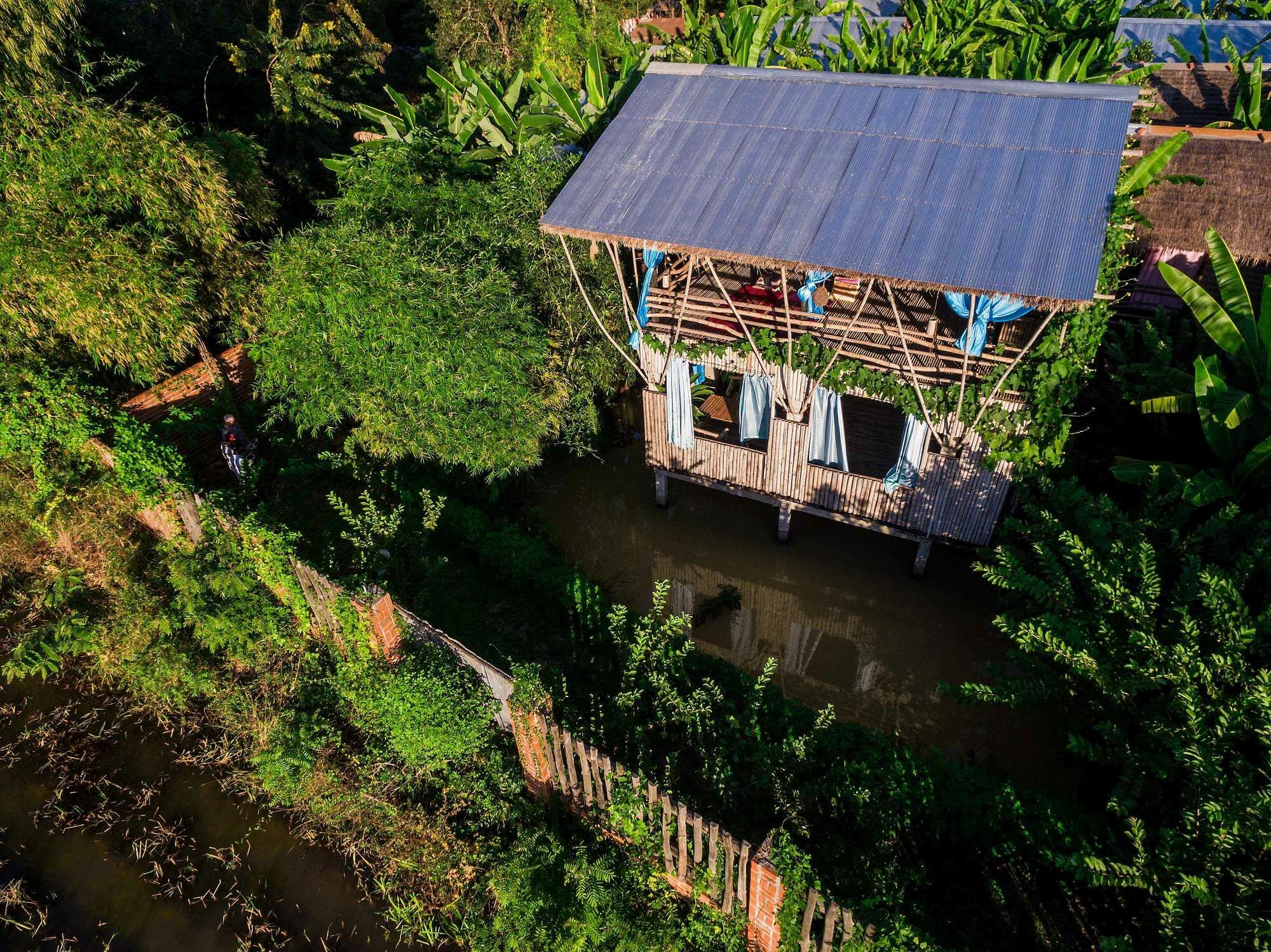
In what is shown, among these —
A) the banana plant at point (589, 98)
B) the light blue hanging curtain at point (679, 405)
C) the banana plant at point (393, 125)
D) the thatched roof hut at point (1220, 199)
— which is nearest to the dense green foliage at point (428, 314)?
the banana plant at point (393, 125)

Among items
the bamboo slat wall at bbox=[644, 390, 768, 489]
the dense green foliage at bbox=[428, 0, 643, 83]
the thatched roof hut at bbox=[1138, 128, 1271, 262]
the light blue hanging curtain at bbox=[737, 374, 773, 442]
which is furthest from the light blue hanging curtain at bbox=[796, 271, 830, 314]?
the dense green foliage at bbox=[428, 0, 643, 83]

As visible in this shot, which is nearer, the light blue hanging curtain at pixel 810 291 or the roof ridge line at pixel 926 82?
the roof ridge line at pixel 926 82

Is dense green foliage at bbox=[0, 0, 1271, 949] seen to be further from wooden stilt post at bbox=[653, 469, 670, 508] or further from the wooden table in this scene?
the wooden table

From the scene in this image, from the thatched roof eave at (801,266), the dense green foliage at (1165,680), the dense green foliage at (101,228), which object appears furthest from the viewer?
the dense green foliage at (101,228)

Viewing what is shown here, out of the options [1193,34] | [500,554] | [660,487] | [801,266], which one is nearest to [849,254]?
[801,266]

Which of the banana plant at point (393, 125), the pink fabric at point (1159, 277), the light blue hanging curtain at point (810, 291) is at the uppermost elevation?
the banana plant at point (393, 125)

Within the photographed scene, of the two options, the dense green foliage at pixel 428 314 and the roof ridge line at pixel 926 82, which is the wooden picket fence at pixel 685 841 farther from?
the roof ridge line at pixel 926 82

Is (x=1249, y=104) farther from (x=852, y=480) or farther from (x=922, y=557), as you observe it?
(x=852, y=480)

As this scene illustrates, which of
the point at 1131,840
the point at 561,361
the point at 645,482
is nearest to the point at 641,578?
the point at 645,482

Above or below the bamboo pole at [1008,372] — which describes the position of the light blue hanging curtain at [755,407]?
below
